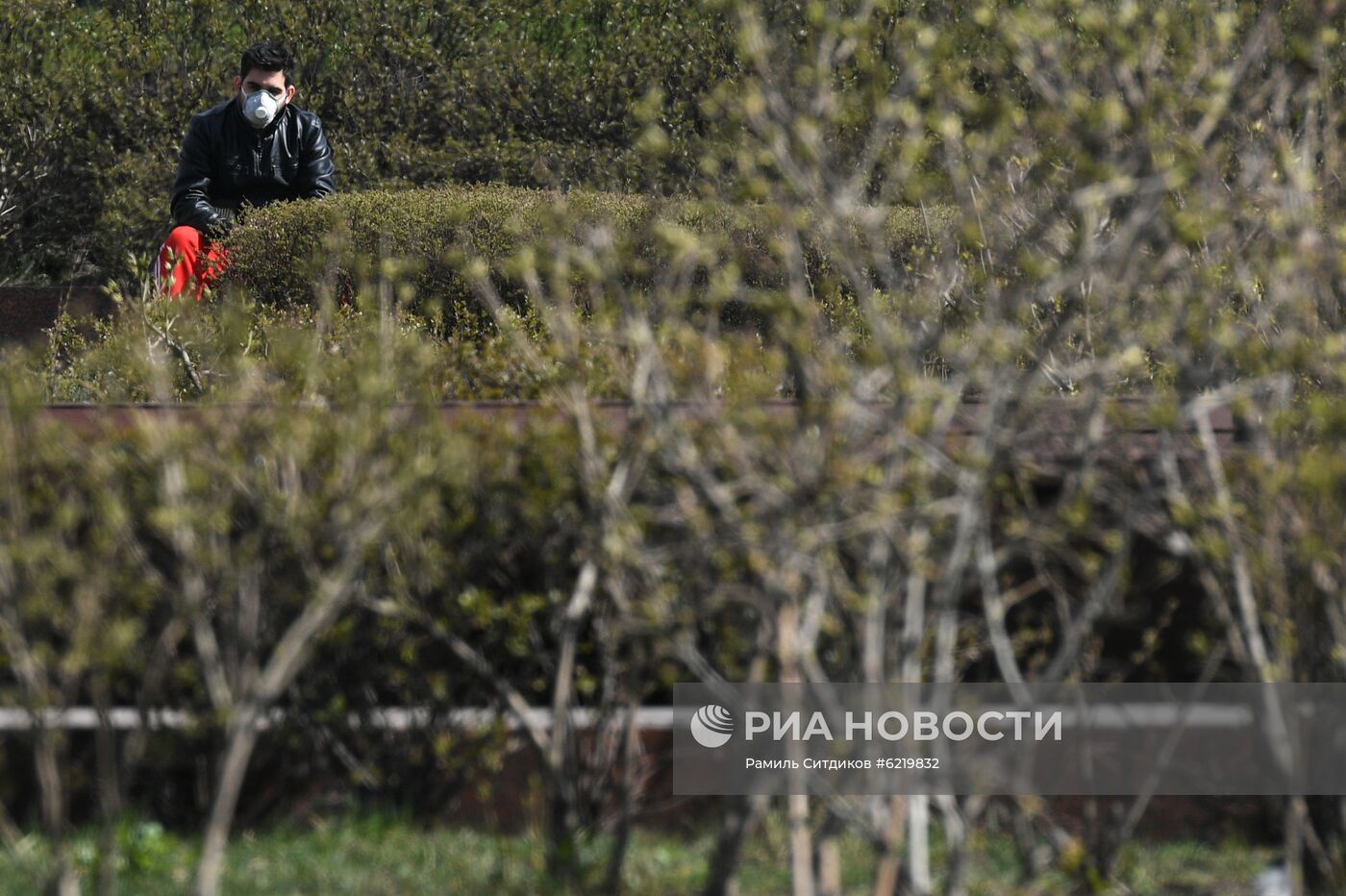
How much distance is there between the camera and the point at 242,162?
29.8 feet

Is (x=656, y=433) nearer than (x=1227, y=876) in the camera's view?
Yes

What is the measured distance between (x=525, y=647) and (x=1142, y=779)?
56.9 inches

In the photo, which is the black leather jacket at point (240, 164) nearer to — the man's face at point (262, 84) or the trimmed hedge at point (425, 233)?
the man's face at point (262, 84)

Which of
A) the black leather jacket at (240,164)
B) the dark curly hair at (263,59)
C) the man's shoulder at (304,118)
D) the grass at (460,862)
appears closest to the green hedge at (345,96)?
the black leather jacket at (240,164)

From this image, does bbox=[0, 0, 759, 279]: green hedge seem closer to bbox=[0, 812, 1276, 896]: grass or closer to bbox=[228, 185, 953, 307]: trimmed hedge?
bbox=[228, 185, 953, 307]: trimmed hedge

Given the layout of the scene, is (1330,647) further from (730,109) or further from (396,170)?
(396,170)

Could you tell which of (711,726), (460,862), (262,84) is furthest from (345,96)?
(460,862)

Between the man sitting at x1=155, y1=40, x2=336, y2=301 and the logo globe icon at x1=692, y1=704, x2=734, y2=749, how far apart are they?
5.34m

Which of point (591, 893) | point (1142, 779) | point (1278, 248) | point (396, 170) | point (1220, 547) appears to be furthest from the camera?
point (396, 170)

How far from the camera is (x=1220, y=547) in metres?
3.04

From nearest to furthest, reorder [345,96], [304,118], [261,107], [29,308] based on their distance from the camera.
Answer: [261,107], [304,118], [29,308], [345,96]

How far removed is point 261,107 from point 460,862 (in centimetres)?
592

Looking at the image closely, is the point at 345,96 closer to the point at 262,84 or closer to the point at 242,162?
the point at 242,162

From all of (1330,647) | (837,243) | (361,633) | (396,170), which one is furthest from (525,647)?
(396,170)
